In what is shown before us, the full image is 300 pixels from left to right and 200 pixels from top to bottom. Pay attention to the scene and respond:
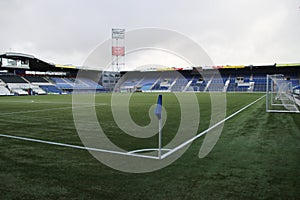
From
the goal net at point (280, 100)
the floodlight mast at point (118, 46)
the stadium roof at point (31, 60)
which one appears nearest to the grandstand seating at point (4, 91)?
the stadium roof at point (31, 60)

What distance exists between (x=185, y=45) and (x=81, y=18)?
9734 millimetres

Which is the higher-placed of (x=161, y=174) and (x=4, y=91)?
(x=4, y=91)

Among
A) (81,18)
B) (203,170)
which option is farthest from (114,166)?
A: (81,18)

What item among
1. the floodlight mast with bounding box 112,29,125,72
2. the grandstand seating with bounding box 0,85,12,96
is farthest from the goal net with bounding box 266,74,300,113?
the grandstand seating with bounding box 0,85,12,96

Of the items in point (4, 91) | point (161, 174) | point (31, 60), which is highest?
point (31, 60)

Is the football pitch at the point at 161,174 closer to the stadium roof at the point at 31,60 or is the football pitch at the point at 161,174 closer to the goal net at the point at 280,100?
the goal net at the point at 280,100

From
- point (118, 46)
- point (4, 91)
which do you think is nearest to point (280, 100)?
point (118, 46)

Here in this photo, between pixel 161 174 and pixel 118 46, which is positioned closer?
pixel 161 174

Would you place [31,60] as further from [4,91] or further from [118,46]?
[118,46]

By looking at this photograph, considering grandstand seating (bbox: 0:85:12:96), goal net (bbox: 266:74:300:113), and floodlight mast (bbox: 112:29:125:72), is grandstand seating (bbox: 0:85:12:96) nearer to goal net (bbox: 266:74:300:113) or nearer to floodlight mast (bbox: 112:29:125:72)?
floodlight mast (bbox: 112:29:125:72)

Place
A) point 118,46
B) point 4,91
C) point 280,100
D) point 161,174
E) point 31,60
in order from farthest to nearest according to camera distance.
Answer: point 118,46 < point 31,60 < point 4,91 < point 280,100 < point 161,174

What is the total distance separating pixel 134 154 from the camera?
4668mm

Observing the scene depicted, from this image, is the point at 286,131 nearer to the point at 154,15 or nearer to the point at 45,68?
the point at 154,15

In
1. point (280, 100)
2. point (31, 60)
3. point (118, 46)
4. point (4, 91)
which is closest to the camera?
point (280, 100)
